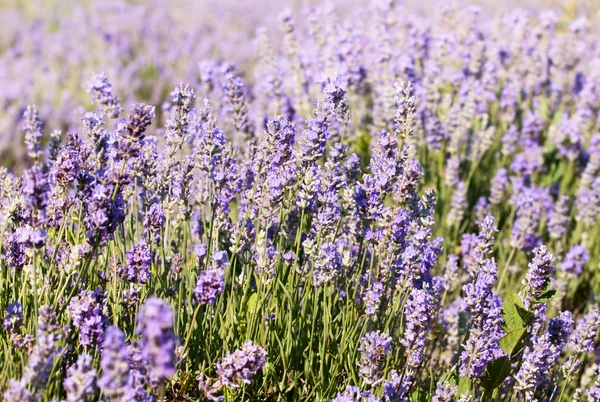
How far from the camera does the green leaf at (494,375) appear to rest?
7.89 ft

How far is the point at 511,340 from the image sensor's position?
238 cm

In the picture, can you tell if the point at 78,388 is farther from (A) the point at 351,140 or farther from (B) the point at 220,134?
(A) the point at 351,140

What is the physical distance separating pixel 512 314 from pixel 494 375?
23 cm

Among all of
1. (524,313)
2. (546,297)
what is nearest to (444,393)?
(524,313)

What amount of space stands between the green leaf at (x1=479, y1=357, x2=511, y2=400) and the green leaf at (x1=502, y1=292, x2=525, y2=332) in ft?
0.42

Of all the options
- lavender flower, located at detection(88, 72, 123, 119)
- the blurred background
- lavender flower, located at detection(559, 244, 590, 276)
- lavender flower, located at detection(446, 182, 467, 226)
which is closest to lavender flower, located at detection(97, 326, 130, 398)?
lavender flower, located at detection(88, 72, 123, 119)

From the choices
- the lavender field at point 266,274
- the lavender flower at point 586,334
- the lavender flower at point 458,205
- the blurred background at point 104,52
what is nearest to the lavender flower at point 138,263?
the lavender field at point 266,274

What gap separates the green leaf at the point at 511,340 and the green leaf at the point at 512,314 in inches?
3.5

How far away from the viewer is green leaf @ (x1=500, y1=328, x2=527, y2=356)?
92.5 inches

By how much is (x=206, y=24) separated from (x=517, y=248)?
7.86 m

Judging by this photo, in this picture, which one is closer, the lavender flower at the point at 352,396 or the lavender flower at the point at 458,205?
the lavender flower at the point at 352,396

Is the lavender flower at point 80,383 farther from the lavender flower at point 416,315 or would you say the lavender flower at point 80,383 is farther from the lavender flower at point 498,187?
the lavender flower at point 498,187

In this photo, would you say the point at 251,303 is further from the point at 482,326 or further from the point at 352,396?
the point at 482,326

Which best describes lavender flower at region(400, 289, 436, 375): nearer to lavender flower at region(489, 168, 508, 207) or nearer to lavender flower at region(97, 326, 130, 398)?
lavender flower at region(97, 326, 130, 398)
